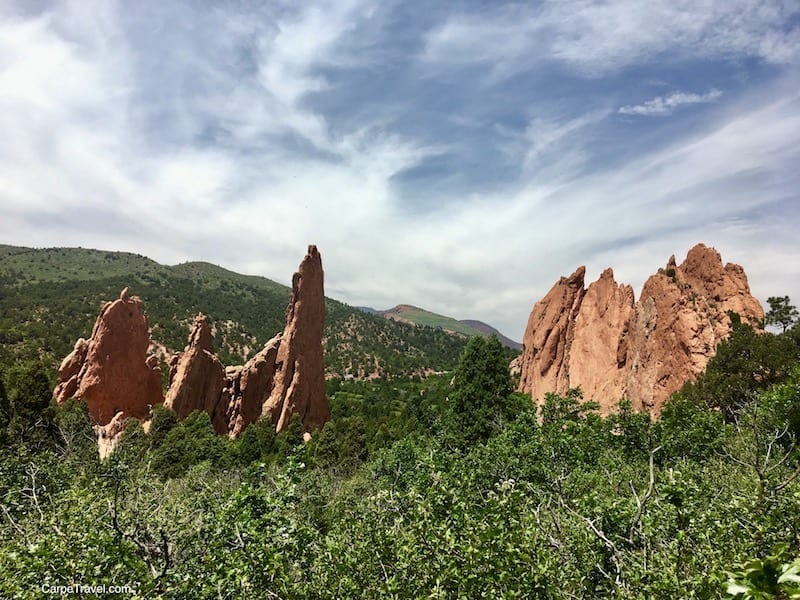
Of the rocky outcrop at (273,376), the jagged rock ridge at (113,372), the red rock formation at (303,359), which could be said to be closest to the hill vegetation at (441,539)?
the jagged rock ridge at (113,372)

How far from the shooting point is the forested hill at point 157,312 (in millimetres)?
83500

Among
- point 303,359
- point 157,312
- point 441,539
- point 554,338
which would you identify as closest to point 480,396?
point 554,338

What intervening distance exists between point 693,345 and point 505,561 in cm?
3653

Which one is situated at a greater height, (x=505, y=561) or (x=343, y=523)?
(x=505, y=561)

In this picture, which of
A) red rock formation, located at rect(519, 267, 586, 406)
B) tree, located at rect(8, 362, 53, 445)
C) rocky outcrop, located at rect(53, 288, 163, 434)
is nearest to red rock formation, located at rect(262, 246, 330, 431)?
rocky outcrop, located at rect(53, 288, 163, 434)

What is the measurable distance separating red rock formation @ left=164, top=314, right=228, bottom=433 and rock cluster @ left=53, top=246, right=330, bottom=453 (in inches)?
4.8

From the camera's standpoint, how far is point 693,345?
1379 inches

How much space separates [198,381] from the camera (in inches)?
2194

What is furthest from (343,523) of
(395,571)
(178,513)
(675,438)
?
(675,438)

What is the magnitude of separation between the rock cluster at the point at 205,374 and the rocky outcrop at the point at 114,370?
10 cm

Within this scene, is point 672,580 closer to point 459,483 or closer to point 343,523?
point 459,483

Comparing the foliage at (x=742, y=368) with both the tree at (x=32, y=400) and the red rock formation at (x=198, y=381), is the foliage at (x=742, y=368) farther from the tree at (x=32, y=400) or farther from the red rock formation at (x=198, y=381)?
the red rock formation at (x=198, y=381)

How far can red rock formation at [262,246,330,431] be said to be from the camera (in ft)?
196

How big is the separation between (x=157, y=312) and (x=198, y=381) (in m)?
73.0
